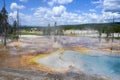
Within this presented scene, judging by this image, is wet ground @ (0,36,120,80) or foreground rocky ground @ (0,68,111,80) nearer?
foreground rocky ground @ (0,68,111,80)

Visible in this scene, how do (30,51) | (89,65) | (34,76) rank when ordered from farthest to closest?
(30,51), (89,65), (34,76)

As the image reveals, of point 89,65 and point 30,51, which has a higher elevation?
point 30,51

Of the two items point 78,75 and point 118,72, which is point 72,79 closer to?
point 78,75

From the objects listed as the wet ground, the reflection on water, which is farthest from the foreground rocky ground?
the reflection on water

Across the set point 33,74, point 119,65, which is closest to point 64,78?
point 33,74

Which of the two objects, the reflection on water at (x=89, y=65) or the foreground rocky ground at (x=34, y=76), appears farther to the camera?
the reflection on water at (x=89, y=65)

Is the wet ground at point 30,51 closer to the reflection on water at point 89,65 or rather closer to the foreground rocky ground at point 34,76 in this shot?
the foreground rocky ground at point 34,76

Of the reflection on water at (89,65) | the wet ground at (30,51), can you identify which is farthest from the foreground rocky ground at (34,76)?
the reflection on water at (89,65)

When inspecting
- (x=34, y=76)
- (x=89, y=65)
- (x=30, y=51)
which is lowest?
(x=89, y=65)

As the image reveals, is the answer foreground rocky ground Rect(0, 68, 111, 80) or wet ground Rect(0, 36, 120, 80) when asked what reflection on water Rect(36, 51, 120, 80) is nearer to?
wet ground Rect(0, 36, 120, 80)

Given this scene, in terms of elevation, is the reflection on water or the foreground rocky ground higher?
the foreground rocky ground

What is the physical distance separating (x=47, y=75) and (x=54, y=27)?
9572 cm

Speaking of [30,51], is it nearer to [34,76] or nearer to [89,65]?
[89,65]

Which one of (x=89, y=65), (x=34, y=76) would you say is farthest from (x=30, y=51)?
(x=34, y=76)
